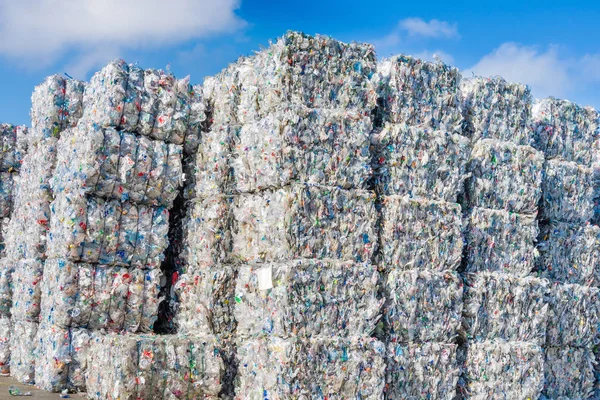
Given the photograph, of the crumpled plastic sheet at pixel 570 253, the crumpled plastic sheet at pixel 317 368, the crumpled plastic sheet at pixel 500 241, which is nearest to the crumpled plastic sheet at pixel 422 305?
the crumpled plastic sheet at pixel 317 368

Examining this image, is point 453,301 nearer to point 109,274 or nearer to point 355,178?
point 355,178

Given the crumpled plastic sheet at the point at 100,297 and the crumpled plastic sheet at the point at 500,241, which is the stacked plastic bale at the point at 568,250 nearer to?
the crumpled plastic sheet at the point at 500,241

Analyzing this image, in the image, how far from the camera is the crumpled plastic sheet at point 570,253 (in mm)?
8266

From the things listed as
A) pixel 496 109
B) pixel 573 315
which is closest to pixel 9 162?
pixel 496 109

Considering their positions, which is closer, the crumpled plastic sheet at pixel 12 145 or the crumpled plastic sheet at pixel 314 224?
the crumpled plastic sheet at pixel 314 224

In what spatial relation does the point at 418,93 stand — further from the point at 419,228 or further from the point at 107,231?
the point at 107,231

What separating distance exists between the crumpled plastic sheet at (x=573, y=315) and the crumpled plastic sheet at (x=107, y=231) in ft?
13.9

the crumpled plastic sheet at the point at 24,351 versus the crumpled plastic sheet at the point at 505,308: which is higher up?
the crumpled plastic sheet at the point at 505,308

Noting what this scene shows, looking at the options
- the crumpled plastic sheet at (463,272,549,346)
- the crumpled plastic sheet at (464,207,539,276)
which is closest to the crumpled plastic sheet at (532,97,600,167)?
the crumpled plastic sheet at (464,207,539,276)

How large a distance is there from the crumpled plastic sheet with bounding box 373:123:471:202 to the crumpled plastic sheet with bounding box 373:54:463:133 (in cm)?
18

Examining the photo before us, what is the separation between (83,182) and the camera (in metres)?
7.41

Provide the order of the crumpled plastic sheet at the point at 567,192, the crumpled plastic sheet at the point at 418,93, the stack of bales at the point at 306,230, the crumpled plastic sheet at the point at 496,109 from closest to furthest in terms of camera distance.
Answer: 1. the stack of bales at the point at 306,230
2. the crumpled plastic sheet at the point at 418,93
3. the crumpled plastic sheet at the point at 496,109
4. the crumpled plastic sheet at the point at 567,192

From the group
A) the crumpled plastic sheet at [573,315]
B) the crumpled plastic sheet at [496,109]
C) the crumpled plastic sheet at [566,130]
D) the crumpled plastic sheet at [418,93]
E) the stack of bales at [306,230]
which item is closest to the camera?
the stack of bales at [306,230]

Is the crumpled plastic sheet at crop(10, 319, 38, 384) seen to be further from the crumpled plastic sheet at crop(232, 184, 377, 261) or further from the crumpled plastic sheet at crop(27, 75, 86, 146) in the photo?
the crumpled plastic sheet at crop(232, 184, 377, 261)
